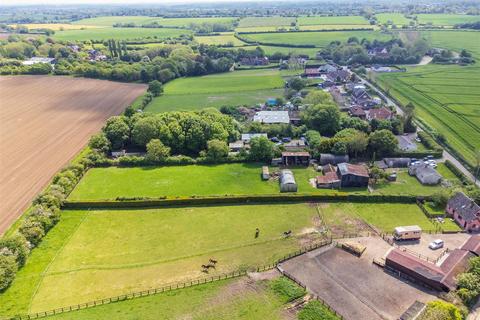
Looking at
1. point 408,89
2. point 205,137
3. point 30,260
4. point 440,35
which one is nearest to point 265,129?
point 205,137

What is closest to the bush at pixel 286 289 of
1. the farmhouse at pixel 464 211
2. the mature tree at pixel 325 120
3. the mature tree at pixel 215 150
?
the farmhouse at pixel 464 211

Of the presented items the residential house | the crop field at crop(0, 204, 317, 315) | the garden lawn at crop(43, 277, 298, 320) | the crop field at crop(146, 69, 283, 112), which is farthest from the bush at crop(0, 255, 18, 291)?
the residential house

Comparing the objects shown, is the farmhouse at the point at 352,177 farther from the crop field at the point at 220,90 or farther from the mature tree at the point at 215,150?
the crop field at the point at 220,90

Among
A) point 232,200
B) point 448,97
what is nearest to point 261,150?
point 232,200

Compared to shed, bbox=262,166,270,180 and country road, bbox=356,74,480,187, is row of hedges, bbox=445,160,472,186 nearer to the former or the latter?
country road, bbox=356,74,480,187

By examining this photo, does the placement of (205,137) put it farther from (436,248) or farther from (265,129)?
(436,248)
